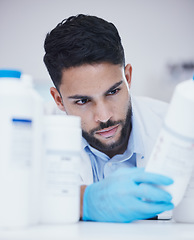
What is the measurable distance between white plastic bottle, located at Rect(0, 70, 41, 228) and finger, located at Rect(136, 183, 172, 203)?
0.26 m

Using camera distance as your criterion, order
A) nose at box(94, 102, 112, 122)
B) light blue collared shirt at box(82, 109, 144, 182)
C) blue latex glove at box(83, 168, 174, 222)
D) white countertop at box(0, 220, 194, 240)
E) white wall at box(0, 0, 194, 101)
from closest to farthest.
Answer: white countertop at box(0, 220, 194, 240), blue latex glove at box(83, 168, 174, 222), nose at box(94, 102, 112, 122), light blue collared shirt at box(82, 109, 144, 182), white wall at box(0, 0, 194, 101)

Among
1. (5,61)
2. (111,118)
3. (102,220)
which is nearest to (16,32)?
(5,61)

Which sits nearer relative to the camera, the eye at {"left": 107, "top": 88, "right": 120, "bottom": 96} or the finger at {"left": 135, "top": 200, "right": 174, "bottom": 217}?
the finger at {"left": 135, "top": 200, "right": 174, "bottom": 217}

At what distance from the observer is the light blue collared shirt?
63.7 inches

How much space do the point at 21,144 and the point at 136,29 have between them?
3603 millimetres

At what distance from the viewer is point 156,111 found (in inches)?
72.7

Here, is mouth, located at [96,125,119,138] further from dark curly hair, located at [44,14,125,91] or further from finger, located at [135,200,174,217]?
finger, located at [135,200,174,217]

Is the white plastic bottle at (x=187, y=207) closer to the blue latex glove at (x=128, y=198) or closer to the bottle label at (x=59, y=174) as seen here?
the blue latex glove at (x=128, y=198)

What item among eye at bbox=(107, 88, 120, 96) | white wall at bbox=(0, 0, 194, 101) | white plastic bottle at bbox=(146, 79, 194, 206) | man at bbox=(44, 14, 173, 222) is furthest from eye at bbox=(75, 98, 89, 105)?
white wall at bbox=(0, 0, 194, 101)

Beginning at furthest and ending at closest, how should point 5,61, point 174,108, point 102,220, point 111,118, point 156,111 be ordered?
point 5,61 < point 156,111 < point 111,118 < point 102,220 < point 174,108

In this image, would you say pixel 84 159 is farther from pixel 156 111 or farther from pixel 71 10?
pixel 71 10

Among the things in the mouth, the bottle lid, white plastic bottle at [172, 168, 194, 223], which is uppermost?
the bottle lid

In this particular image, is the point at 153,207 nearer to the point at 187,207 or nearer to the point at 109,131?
the point at 187,207

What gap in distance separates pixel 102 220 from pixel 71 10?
3.48m
